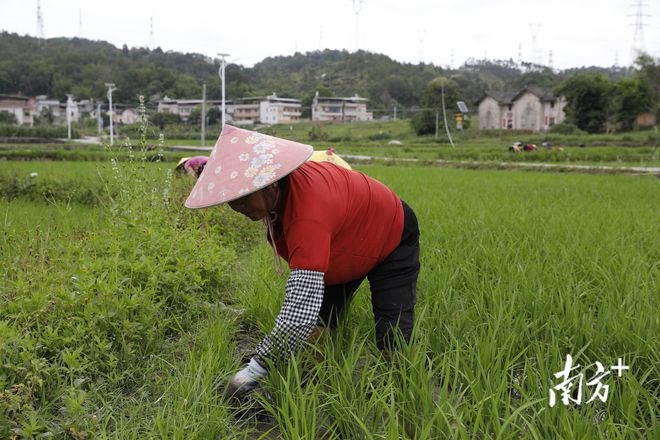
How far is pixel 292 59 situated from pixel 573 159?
66586mm

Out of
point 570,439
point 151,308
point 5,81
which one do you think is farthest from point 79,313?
point 5,81

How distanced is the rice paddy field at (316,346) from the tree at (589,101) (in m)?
27.4

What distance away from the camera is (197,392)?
1.55m

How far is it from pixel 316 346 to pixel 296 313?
430 millimetres

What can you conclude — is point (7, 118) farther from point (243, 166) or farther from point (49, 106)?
point (243, 166)

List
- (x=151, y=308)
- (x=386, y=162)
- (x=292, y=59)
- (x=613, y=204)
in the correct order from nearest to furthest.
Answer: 1. (x=151, y=308)
2. (x=613, y=204)
3. (x=386, y=162)
4. (x=292, y=59)

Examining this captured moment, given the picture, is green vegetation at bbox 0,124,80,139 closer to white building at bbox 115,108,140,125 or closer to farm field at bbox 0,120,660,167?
farm field at bbox 0,120,660,167

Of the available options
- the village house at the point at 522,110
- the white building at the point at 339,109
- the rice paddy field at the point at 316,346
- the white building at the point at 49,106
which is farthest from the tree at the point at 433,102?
the white building at the point at 49,106

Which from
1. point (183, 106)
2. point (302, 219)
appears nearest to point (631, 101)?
point (302, 219)

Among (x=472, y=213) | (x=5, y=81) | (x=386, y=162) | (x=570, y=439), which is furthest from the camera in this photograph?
(x=5, y=81)

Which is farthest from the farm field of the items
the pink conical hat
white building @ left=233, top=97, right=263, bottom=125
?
white building @ left=233, top=97, right=263, bottom=125

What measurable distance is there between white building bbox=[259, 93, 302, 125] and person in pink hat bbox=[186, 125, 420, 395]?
43.3 m

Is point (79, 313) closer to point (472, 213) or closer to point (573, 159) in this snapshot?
point (472, 213)

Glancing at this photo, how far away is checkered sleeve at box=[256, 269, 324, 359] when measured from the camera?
58.2 inches
